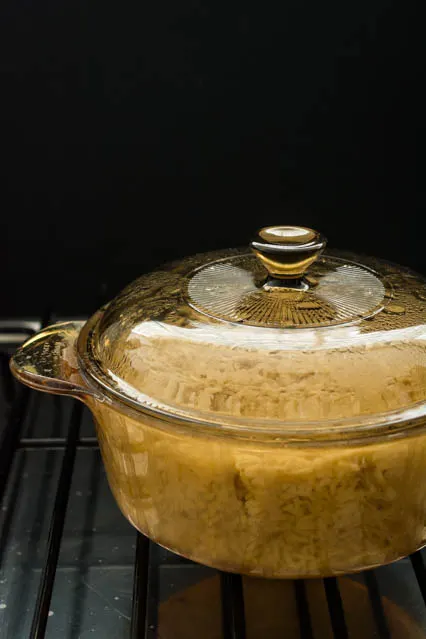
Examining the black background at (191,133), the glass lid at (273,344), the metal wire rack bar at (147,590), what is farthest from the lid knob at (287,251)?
the black background at (191,133)

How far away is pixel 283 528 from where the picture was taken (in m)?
0.51

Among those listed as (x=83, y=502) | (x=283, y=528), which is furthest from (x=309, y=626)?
(x=83, y=502)

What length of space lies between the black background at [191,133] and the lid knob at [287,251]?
0.40 meters

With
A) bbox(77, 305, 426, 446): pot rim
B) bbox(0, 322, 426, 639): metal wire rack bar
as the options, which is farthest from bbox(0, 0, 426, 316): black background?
bbox(77, 305, 426, 446): pot rim

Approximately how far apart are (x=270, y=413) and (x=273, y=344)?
6 cm

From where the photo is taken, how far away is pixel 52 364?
0.59 m

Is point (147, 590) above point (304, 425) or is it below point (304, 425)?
below

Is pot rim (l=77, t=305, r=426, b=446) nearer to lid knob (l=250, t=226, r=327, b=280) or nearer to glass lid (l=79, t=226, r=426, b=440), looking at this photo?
glass lid (l=79, t=226, r=426, b=440)

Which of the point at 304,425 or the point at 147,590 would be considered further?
the point at 147,590

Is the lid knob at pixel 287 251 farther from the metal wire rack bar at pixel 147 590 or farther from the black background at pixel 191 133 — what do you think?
the black background at pixel 191 133

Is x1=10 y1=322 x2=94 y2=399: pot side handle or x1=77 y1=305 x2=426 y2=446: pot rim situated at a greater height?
x1=77 y1=305 x2=426 y2=446: pot rim

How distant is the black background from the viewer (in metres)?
0.91

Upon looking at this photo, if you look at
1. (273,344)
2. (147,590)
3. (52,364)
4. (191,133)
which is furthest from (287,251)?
(191,133)

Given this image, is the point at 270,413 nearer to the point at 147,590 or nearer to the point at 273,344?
the point at 273,344
